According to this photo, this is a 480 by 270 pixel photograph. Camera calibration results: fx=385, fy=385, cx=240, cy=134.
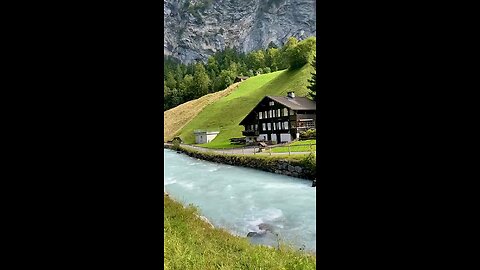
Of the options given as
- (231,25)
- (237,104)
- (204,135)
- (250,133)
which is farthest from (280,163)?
(231,25)

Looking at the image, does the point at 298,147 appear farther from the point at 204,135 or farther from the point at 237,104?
the point at 237,104

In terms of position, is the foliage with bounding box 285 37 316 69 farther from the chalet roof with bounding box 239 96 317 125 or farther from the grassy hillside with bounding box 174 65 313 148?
the chalet roof with bounding box 239 96 317 125

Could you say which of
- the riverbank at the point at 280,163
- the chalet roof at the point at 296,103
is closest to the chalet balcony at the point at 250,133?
the chalet roof at the point at 296,103

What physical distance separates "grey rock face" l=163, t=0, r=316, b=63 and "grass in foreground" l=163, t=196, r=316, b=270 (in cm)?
8365

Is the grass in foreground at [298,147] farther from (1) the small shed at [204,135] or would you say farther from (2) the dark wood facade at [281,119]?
(1) the small shed at [204,135]

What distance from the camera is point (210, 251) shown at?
5.81 m

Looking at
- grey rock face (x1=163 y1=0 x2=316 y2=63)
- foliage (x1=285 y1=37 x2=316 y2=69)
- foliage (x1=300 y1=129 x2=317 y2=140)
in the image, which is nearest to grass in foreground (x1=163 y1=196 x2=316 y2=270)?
foliage (x1=300 y1=129 x2=317 y2=140)

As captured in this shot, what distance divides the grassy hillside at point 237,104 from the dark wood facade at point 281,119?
6.62 ft

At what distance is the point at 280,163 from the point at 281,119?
13.2ft

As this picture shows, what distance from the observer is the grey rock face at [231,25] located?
90.8 metres
